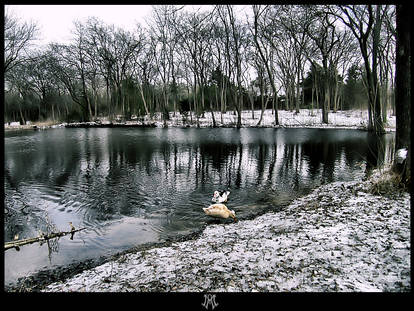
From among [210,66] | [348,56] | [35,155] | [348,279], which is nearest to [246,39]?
[210,66]

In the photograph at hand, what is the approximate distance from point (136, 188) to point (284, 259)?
6.50 meters

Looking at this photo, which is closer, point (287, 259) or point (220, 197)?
point (287, 259)

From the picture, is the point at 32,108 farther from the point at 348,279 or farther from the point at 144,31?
the point at 348,279

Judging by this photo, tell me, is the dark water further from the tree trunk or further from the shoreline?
the shoreline

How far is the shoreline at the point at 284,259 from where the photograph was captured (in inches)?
120

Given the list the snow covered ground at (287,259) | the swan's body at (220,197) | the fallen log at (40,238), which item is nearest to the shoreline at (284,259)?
the snow covered ground at (287,259)

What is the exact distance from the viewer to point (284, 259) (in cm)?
363

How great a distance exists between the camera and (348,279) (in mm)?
2975

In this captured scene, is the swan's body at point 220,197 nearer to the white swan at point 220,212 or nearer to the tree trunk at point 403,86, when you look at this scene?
the white swan at point 220,212
